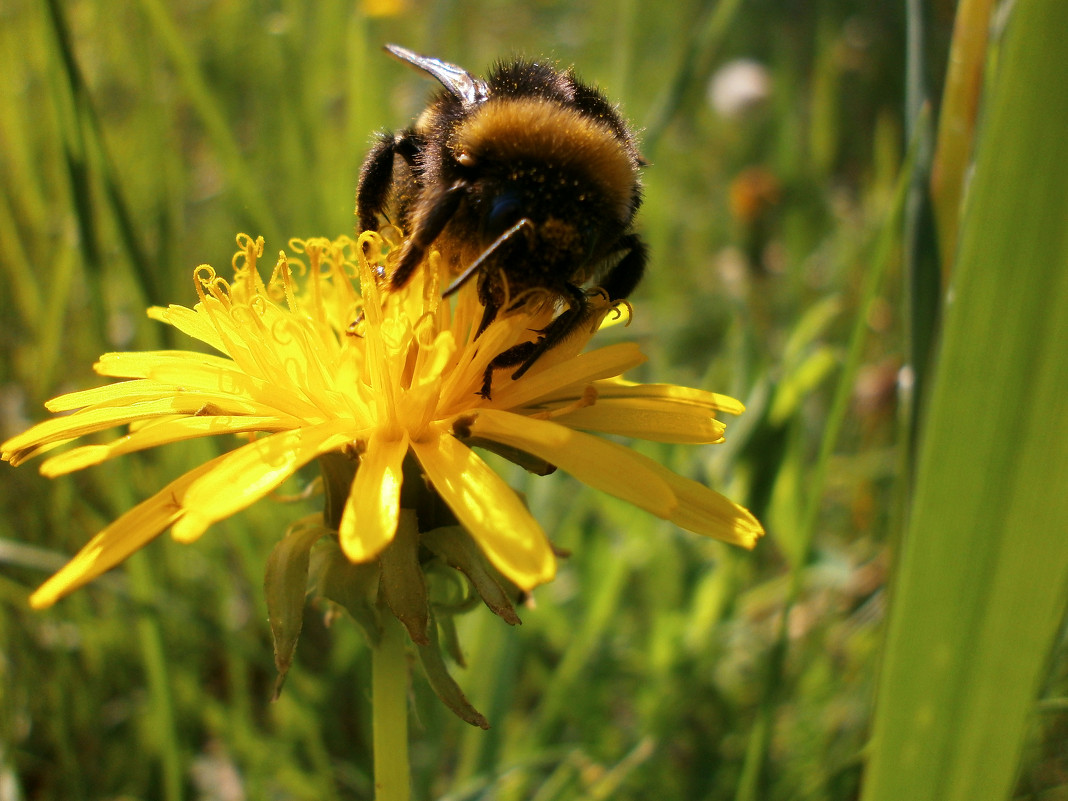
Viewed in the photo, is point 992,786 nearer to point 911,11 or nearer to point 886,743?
point 886,743

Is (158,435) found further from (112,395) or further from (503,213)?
(503,213)

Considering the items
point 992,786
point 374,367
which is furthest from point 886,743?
point 374,367

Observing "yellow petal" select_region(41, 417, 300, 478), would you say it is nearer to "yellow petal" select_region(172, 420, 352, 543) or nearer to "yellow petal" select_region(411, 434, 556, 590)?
"yellow petal" select_region(172, 420, 352, 543)

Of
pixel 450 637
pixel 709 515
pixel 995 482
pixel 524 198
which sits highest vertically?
pixel 524 198

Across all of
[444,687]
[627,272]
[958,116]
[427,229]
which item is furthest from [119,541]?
[958,116]

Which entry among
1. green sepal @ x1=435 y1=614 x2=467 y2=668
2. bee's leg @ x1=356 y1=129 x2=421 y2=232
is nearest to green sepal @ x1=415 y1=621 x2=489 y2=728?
green sepal @ x1=435 y1=614 x2=467 y2=668

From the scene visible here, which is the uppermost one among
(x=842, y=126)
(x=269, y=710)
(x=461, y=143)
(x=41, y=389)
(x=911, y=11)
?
(x=842, y=126)

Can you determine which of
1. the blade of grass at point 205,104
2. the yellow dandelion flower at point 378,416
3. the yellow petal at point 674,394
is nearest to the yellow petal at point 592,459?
the yellow dandelion flower at point 378,416
